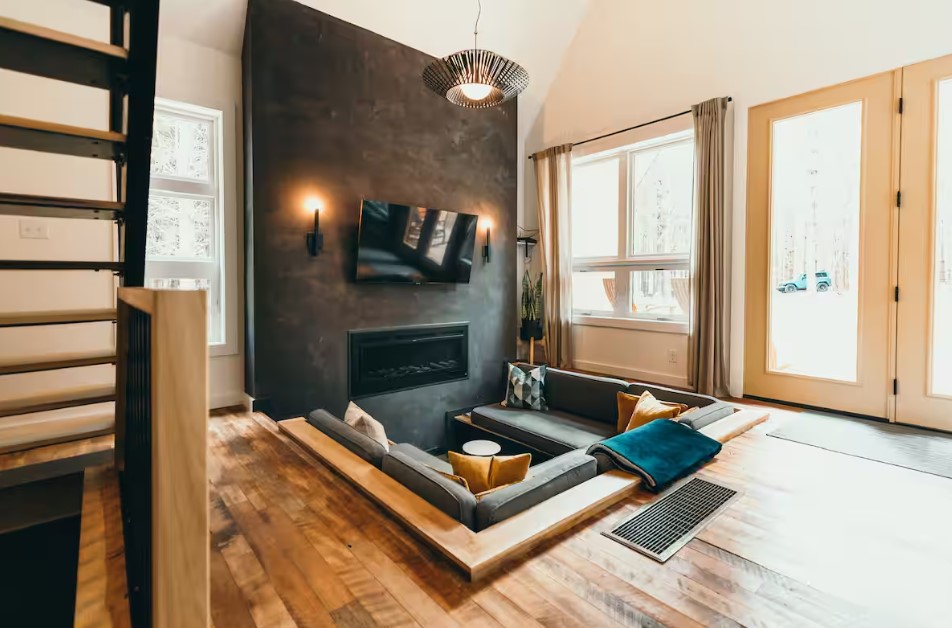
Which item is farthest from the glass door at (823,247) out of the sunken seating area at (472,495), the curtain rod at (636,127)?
the sunken seating area at (472,495)

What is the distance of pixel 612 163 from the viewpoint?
4.94m

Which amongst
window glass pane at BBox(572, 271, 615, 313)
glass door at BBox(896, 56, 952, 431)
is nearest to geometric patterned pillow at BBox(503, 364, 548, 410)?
window glass pane at BBox(572, 271, 615, 313)

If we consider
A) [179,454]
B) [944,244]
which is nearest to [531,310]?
[944,244]

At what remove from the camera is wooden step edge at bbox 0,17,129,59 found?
3.58 feet

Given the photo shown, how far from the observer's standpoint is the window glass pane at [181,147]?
3.40 m

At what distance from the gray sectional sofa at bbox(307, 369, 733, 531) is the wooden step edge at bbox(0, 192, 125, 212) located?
146cm

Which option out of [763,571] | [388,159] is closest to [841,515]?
[763,571]

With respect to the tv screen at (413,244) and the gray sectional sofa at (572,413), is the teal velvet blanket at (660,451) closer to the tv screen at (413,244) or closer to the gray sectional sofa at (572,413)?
the gray sectional sofa at (572,413)

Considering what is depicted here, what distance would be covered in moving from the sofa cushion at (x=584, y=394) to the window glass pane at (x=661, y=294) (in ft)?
3.56

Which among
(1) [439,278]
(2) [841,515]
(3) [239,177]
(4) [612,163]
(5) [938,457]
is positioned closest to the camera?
(2) [841,515]

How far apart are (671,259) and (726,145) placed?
1.08 meters

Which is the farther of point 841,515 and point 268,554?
point 841,515

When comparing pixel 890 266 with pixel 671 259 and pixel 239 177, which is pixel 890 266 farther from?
pixel 239 177

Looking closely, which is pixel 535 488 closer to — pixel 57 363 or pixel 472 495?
pixel 472 495
